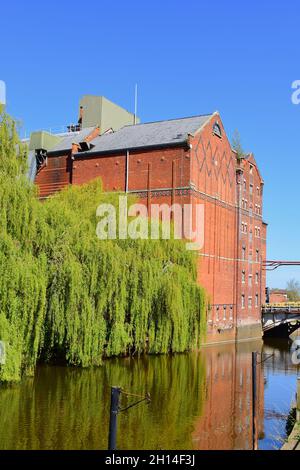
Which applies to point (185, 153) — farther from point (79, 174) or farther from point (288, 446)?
point (288, 446)

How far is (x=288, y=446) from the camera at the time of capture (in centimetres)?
1032

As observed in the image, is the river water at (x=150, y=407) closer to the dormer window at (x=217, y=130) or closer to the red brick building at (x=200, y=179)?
the red brick building at (x=200, y=179)

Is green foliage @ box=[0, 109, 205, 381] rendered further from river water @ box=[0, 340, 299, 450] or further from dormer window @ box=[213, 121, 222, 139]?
dormer window @ box=[213, 121, 222, 139]

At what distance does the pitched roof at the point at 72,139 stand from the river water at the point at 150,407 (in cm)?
2064

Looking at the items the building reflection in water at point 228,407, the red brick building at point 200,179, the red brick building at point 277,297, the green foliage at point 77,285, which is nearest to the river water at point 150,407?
the building reflection in water at point 228,407

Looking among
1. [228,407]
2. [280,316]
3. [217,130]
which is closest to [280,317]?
[280,316]

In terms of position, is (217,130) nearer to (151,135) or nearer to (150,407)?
(151,135)

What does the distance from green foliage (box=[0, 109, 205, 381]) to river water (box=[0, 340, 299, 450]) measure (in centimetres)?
98

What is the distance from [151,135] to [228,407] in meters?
24.4

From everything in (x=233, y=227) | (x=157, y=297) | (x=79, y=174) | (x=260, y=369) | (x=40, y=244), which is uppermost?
(x=79, y=174)

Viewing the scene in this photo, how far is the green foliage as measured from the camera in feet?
55.7

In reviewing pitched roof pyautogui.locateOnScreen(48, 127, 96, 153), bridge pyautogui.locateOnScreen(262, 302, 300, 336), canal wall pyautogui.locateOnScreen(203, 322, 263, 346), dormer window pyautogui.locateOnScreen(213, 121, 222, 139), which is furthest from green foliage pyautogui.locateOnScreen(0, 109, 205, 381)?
bridge pyautogui.locateOnScreen(262, 302, 300, 336)
